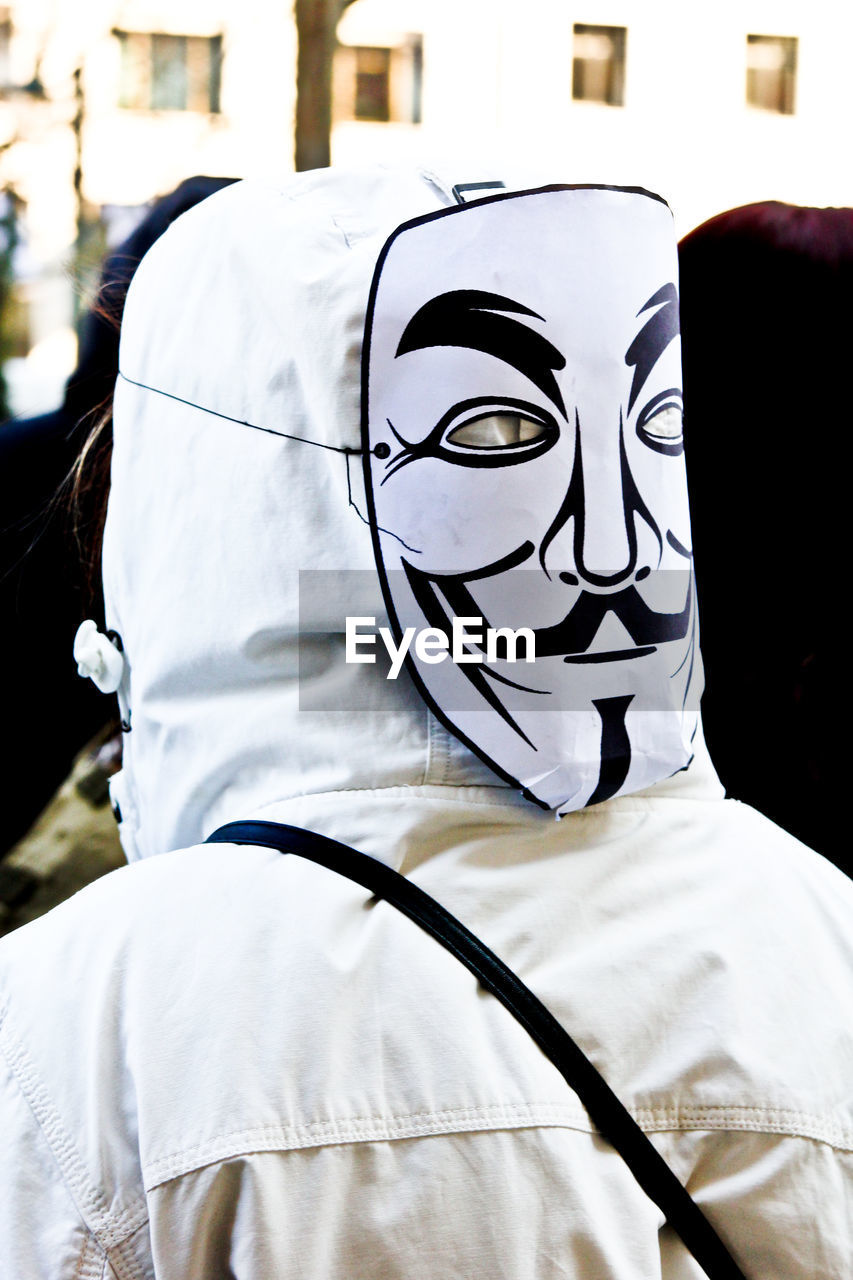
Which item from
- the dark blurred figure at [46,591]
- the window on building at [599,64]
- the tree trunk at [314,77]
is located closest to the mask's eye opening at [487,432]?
the dark blurred figure at [46,591]

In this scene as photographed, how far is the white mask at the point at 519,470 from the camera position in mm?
790

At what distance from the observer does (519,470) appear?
0.80m

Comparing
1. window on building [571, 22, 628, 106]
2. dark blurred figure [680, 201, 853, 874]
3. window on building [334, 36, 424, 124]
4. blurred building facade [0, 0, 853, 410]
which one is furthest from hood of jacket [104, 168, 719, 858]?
window on building [571, 22, 628, 106]

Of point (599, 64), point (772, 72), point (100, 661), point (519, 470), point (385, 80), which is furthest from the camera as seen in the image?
point (772, 72)

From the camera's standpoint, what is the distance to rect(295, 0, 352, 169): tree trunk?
2625mm

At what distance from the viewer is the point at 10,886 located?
1.79 m

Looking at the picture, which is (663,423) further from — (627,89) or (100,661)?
(627,89)

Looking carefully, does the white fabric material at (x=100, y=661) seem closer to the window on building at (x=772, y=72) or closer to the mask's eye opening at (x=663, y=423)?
the mask's eye opening at (x=663, y=423)

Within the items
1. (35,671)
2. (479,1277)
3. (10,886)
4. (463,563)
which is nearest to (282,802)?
(463,563)

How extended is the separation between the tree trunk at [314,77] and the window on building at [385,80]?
14.1 m

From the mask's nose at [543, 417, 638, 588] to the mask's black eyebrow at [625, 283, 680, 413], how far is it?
4 centimetres

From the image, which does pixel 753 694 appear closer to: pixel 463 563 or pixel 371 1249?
pixel 463 563

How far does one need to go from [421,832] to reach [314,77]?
95.1 inches

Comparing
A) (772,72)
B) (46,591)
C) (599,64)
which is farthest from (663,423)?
(772,72)
